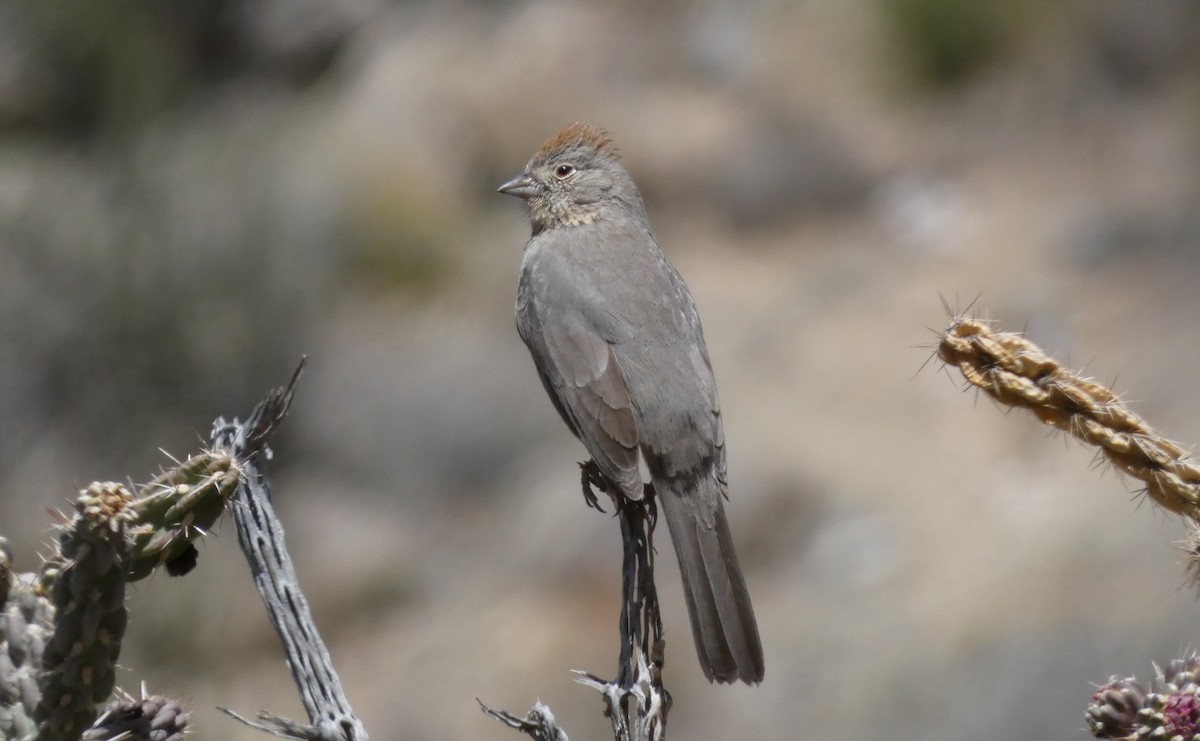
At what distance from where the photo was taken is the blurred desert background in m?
10.5

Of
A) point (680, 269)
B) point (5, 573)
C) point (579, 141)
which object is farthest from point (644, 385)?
point (680, 269)

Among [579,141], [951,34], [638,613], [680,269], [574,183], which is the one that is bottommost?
[638,613]

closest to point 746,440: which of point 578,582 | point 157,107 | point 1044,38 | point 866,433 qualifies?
point 866,433

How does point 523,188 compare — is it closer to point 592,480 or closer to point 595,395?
point 595,395

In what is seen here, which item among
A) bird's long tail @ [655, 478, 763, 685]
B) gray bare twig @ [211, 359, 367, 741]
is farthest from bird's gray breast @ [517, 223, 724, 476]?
gray bare twig @ [211, 359, 367, 741]

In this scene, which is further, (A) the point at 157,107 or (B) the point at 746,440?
(A) the point at 157,107

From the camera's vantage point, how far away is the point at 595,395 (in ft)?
16.1

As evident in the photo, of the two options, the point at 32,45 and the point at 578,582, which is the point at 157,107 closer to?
the point at 32,45

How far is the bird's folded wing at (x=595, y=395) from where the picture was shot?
15.2ft

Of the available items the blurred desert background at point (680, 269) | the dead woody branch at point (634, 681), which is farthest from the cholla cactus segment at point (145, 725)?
the blurred desert background at point (680, 269)

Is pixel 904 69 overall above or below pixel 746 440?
above

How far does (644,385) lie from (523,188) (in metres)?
1.47

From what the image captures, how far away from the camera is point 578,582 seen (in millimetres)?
11789

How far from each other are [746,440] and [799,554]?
1257 mm
